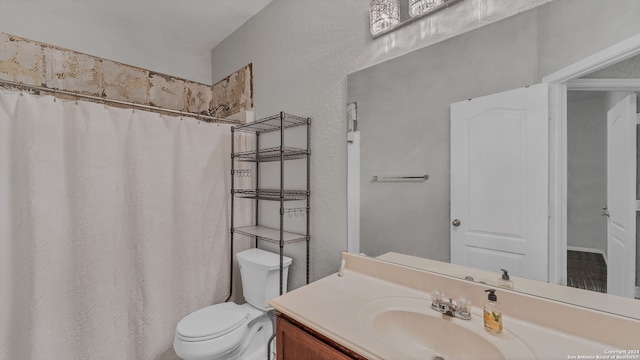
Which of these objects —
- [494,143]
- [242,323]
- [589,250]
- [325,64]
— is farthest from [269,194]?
[589,250]

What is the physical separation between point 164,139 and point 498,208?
1.87m

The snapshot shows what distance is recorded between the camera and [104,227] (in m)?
1.50

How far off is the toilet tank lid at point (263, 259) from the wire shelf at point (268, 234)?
109mm

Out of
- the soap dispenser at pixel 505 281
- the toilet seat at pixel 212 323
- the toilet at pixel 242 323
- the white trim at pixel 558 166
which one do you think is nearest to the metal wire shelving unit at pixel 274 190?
the toilet at pixel 242 323

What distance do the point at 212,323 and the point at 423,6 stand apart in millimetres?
1876

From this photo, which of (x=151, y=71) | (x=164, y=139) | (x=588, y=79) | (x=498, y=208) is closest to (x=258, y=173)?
(x=164, y=139)

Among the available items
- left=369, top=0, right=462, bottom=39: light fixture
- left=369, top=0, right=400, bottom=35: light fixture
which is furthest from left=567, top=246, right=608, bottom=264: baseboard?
left=369, top=0, right=400, bottom=35: light fixture

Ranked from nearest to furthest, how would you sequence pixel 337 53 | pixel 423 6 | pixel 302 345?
pixel 302 345
pixel 423 6
pixel 337 53

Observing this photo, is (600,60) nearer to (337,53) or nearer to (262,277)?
(337,53)

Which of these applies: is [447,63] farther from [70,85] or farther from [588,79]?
[70,85]

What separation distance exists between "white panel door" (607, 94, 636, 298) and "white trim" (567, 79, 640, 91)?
3 cm

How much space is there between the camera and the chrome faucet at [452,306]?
2.80ft

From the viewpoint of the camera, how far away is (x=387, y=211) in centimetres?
123

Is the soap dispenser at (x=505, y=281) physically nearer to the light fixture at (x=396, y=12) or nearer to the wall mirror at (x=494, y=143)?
the wall mirror at (x=494, y=143)
